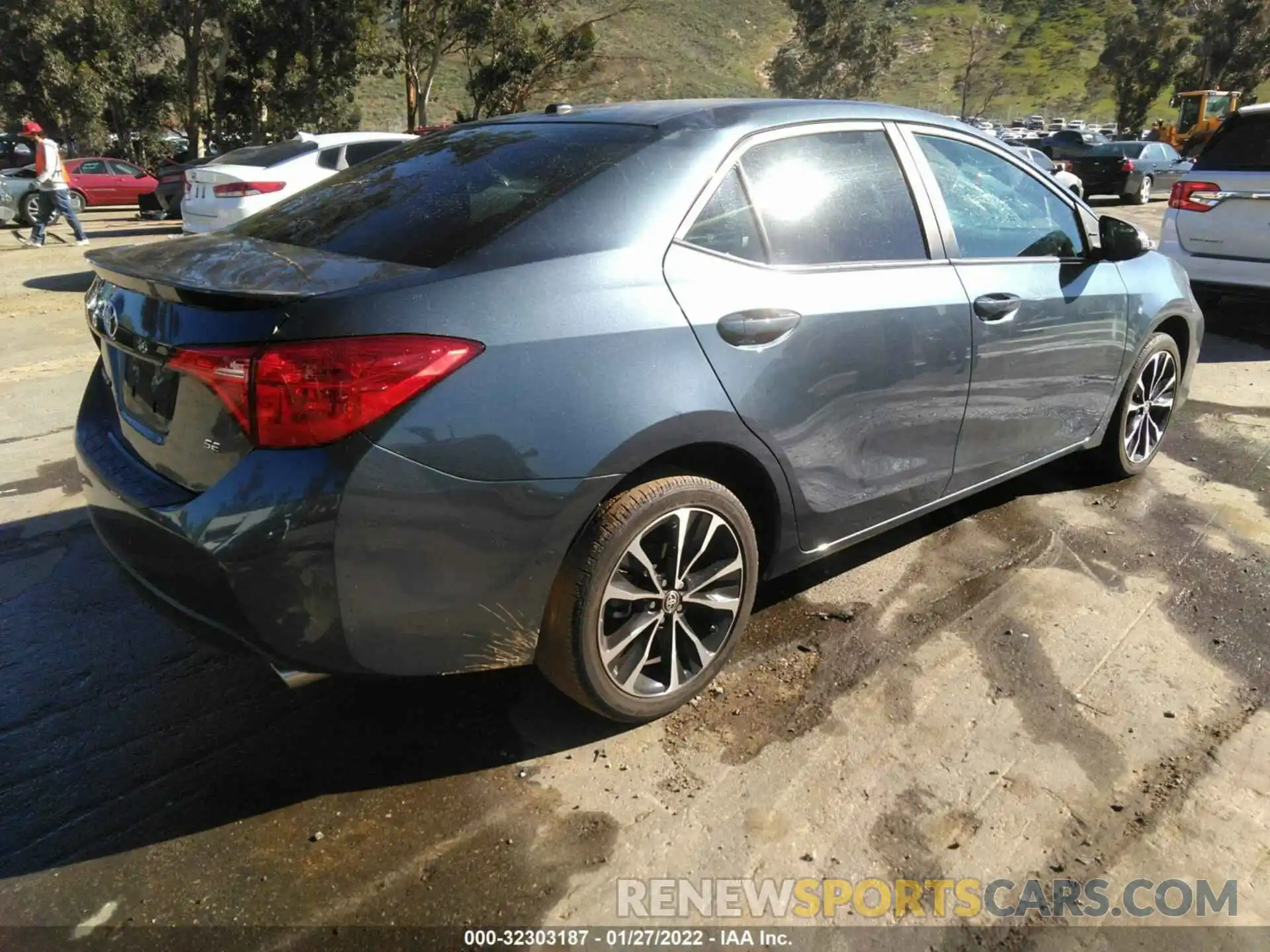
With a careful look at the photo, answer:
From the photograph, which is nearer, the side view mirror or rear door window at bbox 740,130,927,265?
rear door window at bbox 740,130,927,265

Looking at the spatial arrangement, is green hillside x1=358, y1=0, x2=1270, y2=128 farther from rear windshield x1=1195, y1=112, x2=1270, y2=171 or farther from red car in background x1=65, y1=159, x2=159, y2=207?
rear windshield x1=1195, y1=112, x2=1270, y2=171

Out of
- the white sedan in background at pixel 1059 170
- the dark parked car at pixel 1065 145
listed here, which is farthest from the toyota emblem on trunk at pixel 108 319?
the dark parked car at pixel 1065 145

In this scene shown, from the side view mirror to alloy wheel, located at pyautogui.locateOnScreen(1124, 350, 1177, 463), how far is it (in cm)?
67

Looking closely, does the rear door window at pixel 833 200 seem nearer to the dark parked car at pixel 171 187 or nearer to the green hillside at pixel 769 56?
the dark parked car at pixel 171 187

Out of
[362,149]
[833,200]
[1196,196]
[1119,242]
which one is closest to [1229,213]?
[1196,196]

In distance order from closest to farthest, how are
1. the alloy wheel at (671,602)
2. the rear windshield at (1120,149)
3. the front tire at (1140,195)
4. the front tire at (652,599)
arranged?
the front tire at (652,599)
the alloy wheel at (671,602)
the front tire at (1140,195)
the rear windshield at (1120,149)

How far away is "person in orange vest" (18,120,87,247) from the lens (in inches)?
487

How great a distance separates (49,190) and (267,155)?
193 inches

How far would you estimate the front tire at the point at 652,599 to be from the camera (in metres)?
2.43

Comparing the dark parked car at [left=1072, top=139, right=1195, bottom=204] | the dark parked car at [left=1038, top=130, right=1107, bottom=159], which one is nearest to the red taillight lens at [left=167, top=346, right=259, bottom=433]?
the dark parked car at [left=1072, top=139, right=1195, bottom=204]

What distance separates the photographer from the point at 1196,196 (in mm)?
7445

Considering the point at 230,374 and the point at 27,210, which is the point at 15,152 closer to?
the point at 27,210

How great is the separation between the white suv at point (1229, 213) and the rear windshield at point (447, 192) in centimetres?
640

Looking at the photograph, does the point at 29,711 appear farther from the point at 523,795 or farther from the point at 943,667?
the point at 943,667
